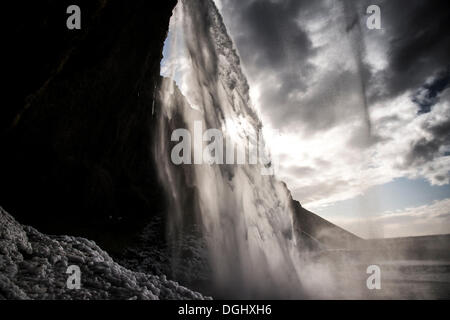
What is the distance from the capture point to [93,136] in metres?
12.8

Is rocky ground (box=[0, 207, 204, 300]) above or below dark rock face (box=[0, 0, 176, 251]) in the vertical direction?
below

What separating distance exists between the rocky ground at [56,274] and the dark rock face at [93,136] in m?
6.12

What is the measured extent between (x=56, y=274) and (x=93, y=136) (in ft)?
34.8

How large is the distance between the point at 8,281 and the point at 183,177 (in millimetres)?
17214

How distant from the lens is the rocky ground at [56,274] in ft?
10.3

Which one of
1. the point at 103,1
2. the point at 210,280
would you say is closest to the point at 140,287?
the point at 103,1

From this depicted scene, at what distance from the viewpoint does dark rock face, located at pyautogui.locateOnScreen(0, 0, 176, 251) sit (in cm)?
1038

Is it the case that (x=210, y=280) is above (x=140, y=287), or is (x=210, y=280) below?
below

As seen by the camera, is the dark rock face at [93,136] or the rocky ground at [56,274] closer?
the rocky ground at [56,274]

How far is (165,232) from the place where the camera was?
601 inches

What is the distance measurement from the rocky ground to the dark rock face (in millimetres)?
6124

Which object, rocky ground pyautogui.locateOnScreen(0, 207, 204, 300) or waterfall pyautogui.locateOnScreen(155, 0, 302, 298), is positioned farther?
waterfall pyautogui.locateOnScreen(155, 0, 302, 298)

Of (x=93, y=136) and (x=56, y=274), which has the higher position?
(x=93, y=136)

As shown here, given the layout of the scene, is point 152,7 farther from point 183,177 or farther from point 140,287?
point 140,287
